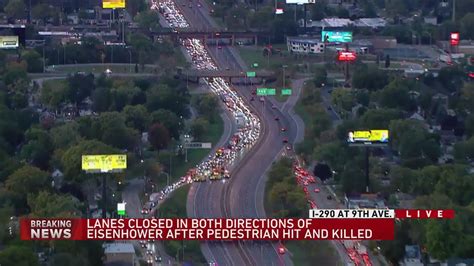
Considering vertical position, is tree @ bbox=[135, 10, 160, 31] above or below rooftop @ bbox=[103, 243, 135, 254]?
above

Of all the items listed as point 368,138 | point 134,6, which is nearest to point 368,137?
point 368,138

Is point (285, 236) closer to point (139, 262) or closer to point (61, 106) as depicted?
point (139, 262)

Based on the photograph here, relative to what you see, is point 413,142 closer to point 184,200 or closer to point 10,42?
point 184,200

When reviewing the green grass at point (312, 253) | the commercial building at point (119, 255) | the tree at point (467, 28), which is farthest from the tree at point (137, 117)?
the tree at point (467, 28)

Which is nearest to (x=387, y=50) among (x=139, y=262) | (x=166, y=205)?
(x=166, y=205)

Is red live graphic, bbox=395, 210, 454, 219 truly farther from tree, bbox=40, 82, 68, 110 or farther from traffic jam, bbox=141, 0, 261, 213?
tree, bbox=40, 82, 68, 110

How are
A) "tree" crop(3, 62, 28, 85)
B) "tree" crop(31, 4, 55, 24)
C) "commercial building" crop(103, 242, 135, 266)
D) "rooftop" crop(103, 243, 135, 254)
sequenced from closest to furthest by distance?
"commercial building" crop(103, 242, 135, 266) → "rooftop" crop(103, 243, 135, 254) → "tree" crop(3, 62, 28, 85) → "tree" crop(31, 4, 55, 24)

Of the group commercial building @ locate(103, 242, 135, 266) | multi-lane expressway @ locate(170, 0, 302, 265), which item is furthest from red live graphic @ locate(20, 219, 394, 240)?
multi-lane expressway @ locate(170, 0, 302, 265)
